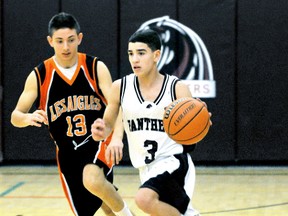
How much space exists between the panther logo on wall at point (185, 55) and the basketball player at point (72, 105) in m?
4.22

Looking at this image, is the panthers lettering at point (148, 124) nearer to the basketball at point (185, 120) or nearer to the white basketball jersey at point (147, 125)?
the white basketball jersey at point (147, 125)

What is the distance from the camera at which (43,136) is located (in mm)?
9703

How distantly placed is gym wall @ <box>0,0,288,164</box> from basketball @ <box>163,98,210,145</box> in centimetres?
503

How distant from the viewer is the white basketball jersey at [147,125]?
4.59 metres

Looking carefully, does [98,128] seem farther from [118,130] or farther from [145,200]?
[145,200]

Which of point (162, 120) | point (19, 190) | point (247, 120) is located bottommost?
point (19, 190)

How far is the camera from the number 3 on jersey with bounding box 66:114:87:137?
5.20m

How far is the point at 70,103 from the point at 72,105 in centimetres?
2

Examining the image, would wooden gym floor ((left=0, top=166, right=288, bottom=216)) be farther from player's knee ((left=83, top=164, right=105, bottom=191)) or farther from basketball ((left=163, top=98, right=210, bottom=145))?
basketball ((left=163, top=98, right=210, bottom=145))

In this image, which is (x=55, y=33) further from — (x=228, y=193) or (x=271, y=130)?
(x=271, y=130)

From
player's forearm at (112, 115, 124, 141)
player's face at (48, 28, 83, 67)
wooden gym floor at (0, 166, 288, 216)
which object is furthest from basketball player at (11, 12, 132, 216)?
wooden gym floor at (0, 166, 288, 216)

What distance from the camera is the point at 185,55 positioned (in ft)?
31.0

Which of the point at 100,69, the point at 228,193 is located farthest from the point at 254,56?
the point at 100,69

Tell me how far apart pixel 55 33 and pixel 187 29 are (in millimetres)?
4522
